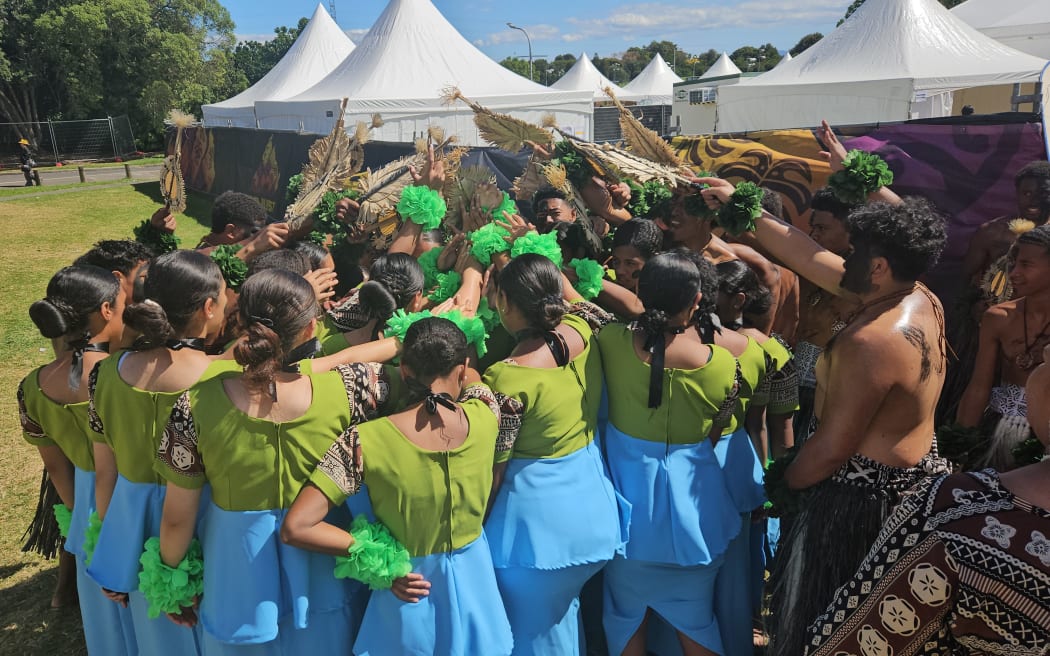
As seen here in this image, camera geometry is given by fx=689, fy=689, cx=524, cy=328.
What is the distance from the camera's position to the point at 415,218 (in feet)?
11.8

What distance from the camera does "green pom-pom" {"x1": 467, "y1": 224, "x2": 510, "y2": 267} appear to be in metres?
3.28

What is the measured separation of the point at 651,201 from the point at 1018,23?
15.7 metres

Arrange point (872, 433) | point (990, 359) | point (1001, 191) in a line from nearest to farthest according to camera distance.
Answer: point (872, 433), point (990, 359), point (1001, 191)

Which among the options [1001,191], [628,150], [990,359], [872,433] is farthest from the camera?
[1001,191]

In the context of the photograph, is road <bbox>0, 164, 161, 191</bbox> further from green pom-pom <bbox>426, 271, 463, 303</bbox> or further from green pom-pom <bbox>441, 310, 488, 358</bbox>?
green pom-pom <bbox>441, 310, 488, 358</bbox>

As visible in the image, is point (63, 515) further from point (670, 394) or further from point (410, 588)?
point (670, 394)

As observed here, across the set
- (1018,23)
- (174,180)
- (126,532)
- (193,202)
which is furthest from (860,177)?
(193,202)

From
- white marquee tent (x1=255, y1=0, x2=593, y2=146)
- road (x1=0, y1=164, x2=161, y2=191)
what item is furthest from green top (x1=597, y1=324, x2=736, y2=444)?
road (x1=0, y1=164, x2=161, y2=191)

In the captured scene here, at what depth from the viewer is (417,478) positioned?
2.31 m

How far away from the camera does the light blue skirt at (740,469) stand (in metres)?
2.99

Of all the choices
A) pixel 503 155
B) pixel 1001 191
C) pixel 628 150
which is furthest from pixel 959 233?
pixel 503 155

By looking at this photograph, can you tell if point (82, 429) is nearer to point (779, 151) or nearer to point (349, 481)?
point (349, 481)

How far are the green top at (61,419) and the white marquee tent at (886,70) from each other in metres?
14.3

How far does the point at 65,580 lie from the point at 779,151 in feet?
18.5
